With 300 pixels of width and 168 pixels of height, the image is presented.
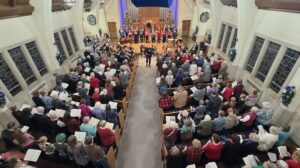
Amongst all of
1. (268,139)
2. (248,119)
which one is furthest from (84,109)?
(268,139)

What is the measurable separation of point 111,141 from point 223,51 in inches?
334

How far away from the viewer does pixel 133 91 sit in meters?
9.05

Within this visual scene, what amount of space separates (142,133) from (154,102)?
1.93 m

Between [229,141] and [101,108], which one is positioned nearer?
[229,141]

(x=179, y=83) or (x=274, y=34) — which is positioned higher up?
(x=274, y=34)

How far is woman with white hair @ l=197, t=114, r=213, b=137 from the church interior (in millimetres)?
25

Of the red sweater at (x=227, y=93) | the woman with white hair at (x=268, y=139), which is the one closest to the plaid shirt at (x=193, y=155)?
the woman with white hair at (x=268, y=139)

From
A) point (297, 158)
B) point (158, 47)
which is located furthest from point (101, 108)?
point (158, 47)

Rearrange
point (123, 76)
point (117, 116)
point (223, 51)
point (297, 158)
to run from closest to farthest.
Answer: point (297, 158) < point (117, 116) < point (123, 76) < point (223, 51)

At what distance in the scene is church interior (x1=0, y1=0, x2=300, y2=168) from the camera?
445 cm

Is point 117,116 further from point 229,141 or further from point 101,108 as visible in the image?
point 229,141

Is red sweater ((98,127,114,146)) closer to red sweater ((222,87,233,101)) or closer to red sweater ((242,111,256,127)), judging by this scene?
red sweater ((242,111,256,127))

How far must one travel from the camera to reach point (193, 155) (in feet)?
13.7

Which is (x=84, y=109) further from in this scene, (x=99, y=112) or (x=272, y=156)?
(x=272, y=156)
